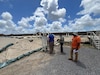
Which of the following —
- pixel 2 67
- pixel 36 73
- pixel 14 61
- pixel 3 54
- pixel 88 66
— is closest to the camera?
pixel 36 73

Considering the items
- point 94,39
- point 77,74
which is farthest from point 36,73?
point 94,39

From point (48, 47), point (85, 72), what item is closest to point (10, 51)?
point (48, 47)

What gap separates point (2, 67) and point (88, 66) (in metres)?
6.62

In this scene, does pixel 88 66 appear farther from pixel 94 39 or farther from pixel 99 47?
pixel 94 39

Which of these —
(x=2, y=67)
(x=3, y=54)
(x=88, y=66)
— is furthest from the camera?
(x=3, y=54)

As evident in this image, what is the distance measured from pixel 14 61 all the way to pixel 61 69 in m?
6.07

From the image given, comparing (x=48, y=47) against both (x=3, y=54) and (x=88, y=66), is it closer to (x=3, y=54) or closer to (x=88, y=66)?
(x=3, y=54)

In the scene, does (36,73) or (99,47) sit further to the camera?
(99,47)

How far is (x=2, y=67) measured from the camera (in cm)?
1369

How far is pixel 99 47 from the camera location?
20.1 metres

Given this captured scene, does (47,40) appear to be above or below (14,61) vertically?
above

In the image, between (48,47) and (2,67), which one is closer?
(2,67)

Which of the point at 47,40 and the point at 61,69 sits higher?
the point at 47,40

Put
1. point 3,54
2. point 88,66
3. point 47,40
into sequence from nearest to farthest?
point 88,66
point 47,40
point 3,54
